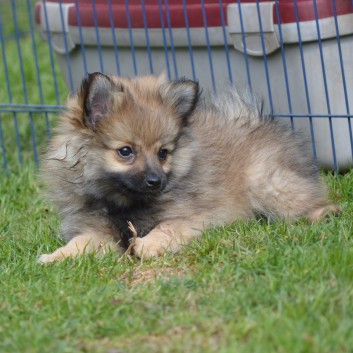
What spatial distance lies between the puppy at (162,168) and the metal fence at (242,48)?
0.40 meters

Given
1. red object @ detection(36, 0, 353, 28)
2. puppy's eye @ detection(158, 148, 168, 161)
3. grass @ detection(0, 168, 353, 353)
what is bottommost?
grass @ detection(0, 168, 353, 353)

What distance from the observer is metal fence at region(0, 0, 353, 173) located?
205 inches

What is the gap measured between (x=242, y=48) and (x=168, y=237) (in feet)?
5.34

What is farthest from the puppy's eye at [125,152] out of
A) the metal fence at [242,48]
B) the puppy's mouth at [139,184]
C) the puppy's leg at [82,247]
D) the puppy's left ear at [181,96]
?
the metal fence at [242,48]

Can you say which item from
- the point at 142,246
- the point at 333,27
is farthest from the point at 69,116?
the point at 333,27

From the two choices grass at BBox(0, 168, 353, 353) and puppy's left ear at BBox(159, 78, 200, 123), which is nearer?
grass at BBox(0, 168, 353, 353)

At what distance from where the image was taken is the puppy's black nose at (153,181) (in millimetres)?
4195

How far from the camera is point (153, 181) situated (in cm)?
420

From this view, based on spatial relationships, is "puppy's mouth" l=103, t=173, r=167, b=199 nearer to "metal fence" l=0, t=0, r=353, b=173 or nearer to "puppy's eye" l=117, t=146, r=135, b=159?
"puppy's eye" l=117, t=146, r=135, b=159

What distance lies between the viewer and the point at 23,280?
3889 mm

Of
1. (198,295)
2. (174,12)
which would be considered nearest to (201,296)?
(198,295)

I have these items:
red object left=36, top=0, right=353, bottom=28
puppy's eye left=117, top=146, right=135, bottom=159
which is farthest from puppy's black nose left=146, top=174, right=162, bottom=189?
red object left=36, top=0, right=353, bottom=28

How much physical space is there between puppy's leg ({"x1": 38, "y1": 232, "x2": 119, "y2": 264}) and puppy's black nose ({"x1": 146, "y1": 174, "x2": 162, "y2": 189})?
0.38 meters

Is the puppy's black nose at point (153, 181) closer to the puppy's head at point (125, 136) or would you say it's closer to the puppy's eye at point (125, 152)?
the puppy's head at point (125, 136)
